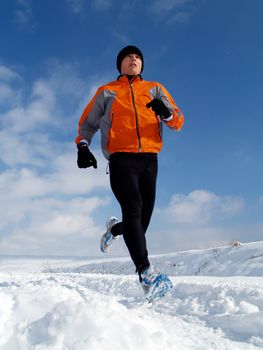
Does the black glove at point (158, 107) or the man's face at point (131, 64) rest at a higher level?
the man's face at point (131, 64)

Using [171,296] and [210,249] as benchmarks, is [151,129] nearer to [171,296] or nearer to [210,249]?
[171,296]

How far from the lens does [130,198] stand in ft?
10.4

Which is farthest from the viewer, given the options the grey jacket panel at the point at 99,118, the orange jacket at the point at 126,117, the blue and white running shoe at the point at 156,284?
the grey jacket panel at the point at 99,118

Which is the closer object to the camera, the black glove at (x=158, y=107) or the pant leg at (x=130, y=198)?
the pant leg at (x=130, y=198)

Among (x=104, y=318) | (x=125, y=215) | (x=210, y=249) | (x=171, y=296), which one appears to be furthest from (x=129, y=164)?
(x=210, y=249)

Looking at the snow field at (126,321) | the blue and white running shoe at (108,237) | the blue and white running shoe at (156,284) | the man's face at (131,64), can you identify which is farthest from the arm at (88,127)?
the snow field at (126,321)

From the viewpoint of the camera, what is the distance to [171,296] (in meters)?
3.20

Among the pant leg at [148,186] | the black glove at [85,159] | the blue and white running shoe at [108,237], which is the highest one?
the black glove at [85,159]

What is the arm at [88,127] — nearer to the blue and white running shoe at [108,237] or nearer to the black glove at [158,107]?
the black glove at [158,107]

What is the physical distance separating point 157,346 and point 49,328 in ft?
1.52

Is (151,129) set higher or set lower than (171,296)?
higher

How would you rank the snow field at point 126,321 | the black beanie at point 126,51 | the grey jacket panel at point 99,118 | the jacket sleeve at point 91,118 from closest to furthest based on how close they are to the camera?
the snow field at point 126,321 < the grey jacket panel at point 99,118 < the jacket sleeve at point 91,118 < the black beanie at point 126,51

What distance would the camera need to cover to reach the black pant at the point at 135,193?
119 inches

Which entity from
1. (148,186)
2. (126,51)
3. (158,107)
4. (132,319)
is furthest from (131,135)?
(132,319)
